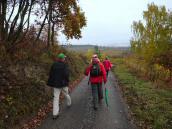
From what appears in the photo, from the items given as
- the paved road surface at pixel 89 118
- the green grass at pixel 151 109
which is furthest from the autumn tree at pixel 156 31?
the paved road surface at pixel 89 118

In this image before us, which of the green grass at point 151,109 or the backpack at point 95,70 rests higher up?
the backpack at point 95,70

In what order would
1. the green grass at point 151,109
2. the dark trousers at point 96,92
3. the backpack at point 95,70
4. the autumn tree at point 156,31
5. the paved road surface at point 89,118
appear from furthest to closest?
the autumn tree at point 156,31 < the backpack at point 95,70 < the dark trousers at point 96,92 < the green grass at point 151,109 < the paved road surface at point 89,118

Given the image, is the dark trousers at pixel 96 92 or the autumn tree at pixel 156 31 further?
the autumn tree at pixel 156 31

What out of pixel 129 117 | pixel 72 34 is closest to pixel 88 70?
pixel 129 117

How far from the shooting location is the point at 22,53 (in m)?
13.1

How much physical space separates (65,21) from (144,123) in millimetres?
15109

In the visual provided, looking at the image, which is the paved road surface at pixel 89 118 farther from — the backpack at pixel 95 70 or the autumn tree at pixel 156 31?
the autumn tree at pixel 156 31

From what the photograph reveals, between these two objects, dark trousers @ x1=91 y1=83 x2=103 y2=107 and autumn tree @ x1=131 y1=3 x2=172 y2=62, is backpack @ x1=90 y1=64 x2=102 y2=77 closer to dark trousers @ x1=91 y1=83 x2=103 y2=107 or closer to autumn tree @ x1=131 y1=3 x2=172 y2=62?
dark trousers @ x1=91 y1=83 x2=103 y2=107

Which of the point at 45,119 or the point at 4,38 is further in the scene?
the point at 4,38

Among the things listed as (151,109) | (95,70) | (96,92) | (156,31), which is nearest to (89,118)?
(96,92)

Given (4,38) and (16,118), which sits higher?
(4,38)

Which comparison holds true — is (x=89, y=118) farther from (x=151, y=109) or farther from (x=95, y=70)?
(x=151, y=109)

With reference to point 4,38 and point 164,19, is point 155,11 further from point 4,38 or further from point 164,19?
point 4,38

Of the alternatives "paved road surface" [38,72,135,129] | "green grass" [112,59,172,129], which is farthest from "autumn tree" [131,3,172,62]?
"paved road surface" [38,72,135,129]
